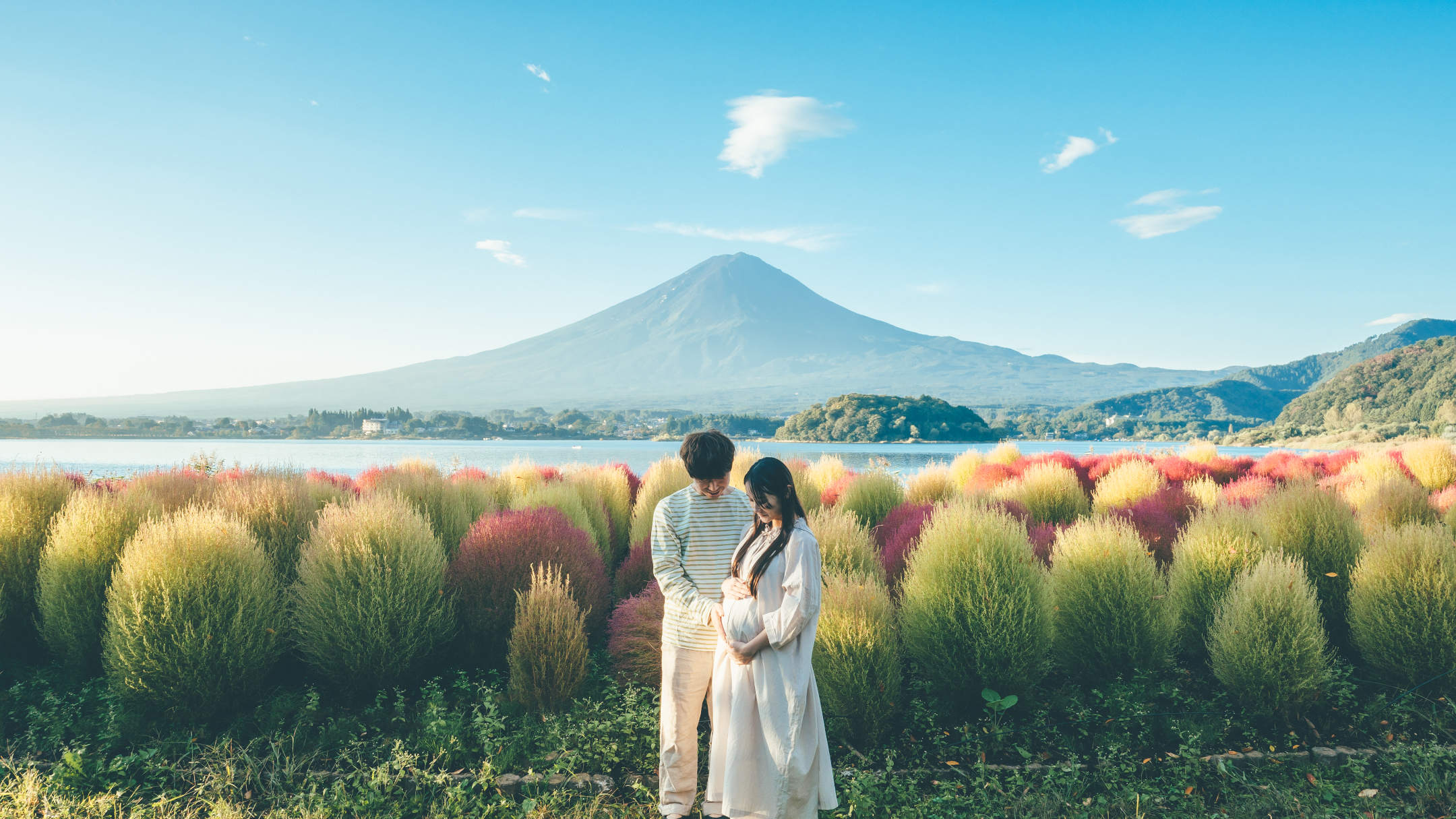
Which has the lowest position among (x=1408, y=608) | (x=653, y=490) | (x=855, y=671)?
(x=855, y=671)

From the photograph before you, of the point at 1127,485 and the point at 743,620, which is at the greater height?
the point at 743,620

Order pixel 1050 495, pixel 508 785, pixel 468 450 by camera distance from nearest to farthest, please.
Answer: pixel 508 785 → pixel 1050 495 → pixel 468 450

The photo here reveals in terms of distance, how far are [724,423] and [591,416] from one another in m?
33.3

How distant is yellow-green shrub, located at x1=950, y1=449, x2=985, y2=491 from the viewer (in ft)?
39.2

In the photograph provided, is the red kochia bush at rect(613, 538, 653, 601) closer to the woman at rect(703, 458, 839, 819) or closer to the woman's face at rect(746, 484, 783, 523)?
the woman at rect(703, 458, 839, 819)

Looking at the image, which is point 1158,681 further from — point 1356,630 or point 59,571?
point 59,571

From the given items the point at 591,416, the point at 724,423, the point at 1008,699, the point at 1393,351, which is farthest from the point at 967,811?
the point at 591,416

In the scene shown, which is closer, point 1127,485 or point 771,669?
point 771,669

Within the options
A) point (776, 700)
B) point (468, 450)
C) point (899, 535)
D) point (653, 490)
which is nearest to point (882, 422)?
point (468, 450)

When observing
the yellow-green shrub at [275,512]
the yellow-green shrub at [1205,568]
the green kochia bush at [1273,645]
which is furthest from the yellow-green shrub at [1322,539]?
the yellow-green shrub at [275,512]

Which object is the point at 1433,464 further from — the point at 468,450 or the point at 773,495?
the point at 468,450

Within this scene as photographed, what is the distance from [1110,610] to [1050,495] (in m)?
4.81

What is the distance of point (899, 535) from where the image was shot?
7.16 metres

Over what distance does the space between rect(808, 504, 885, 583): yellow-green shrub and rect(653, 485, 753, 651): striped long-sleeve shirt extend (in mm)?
2492
